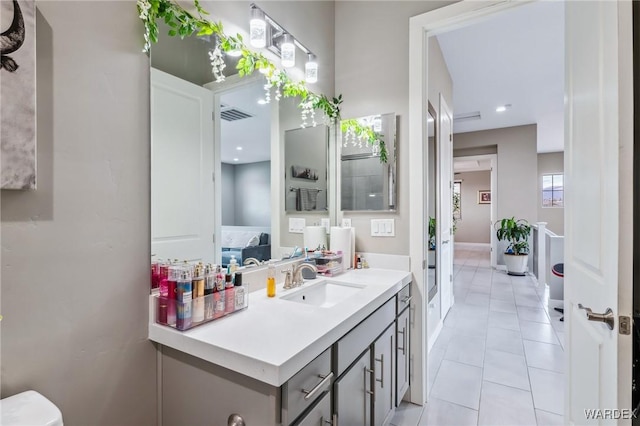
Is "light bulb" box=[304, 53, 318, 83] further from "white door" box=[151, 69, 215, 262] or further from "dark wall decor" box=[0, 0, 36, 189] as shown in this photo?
"dark wall decor" box=[0, 0, 36, 189]

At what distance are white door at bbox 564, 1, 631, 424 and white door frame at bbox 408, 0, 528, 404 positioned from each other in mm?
736

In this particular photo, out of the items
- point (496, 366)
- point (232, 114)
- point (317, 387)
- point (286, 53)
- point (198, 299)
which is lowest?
point (496, 366)

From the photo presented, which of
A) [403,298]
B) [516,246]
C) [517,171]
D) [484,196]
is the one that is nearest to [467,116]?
[517,171]

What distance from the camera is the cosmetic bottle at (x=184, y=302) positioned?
106cm

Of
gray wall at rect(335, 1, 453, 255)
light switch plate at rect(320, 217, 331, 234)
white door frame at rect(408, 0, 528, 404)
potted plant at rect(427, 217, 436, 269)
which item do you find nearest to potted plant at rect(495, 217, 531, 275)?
potted plant at rect(427, 217, 436, 269)

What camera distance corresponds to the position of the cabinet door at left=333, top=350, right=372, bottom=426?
47.0 inches

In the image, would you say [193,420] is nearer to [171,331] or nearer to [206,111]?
[171,331]

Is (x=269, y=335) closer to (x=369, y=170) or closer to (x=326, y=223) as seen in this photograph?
(x=326, y=223)

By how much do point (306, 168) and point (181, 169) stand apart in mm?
1015

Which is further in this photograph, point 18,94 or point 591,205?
point 591,205

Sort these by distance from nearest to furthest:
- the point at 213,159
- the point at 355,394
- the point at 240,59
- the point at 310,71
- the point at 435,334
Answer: the point at 355,394, the point at 213,159, the point at 240,59, the point at 310,71, the point at 435,334

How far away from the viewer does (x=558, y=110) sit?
5328mm

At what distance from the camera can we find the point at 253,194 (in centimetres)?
171

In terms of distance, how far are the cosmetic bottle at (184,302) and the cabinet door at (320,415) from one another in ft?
1.63
